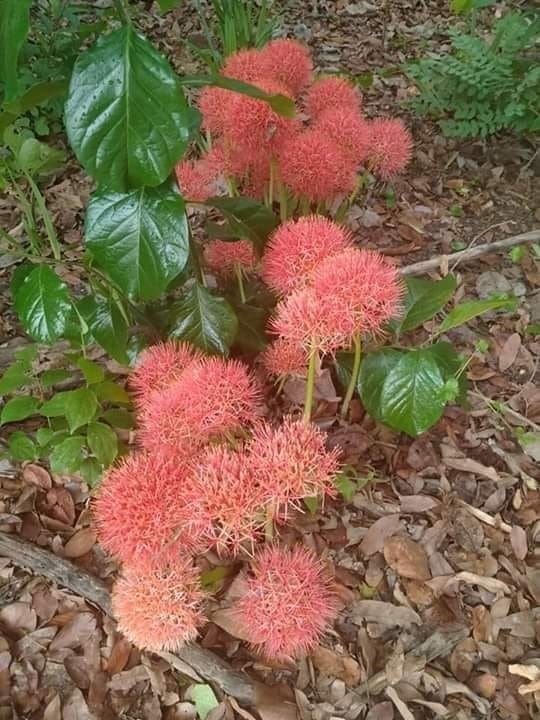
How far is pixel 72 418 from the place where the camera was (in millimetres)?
1156

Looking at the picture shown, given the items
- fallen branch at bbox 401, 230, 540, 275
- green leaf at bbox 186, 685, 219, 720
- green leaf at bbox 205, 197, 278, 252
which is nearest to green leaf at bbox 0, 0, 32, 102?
green leaf at bbox 205, 197, 278, 252

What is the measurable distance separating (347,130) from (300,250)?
347mm

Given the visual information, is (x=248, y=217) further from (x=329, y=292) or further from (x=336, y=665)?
(x=336, y=665)

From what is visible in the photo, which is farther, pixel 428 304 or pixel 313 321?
pixel 428 304

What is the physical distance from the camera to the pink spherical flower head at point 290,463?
0.82m

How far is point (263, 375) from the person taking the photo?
55.6 inches

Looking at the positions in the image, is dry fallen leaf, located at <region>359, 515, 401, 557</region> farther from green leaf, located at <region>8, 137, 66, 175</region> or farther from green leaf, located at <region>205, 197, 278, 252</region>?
green leaf, located at <region>8, 137, 66, 175</region>

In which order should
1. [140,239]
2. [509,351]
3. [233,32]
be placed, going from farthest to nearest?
[233,32], [509,351], [140,239]

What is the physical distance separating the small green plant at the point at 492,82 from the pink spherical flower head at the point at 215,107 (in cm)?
111

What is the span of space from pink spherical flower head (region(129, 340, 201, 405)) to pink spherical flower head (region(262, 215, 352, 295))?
7.4 inches

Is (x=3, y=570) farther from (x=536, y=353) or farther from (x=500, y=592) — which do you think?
(x=536, y=353)

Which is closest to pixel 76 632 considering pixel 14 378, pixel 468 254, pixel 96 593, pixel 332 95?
pixel 96 593

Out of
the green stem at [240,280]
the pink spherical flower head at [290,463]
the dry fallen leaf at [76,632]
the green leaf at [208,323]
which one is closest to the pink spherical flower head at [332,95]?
the green stem at [240,280]

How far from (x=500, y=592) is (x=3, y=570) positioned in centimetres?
89
